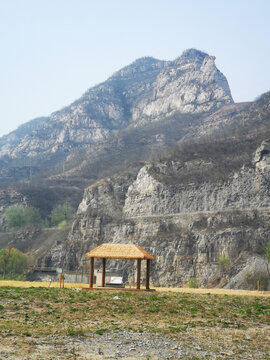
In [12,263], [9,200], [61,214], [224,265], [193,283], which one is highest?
[9,200]

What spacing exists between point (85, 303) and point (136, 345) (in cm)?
900

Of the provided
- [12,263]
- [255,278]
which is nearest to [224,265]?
[255,278]

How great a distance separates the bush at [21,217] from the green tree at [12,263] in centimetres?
4479

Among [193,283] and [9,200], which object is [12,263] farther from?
[9,200]

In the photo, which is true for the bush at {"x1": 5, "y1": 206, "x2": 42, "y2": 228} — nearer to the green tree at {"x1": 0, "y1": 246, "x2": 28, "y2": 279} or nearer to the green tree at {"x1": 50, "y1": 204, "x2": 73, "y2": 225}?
the green tree at {"x1": 50, "y1": 204, "x2": 73, "y2": 225}

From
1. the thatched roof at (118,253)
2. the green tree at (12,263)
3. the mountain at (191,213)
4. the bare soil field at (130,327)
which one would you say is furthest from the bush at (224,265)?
the bare soil field at (130,327)

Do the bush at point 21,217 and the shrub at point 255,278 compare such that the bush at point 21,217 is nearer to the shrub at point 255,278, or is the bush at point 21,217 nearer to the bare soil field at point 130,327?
the shrub at point 255,278

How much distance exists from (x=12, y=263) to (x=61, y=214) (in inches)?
2076

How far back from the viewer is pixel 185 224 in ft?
298

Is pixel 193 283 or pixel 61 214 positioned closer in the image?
pixel 193 283

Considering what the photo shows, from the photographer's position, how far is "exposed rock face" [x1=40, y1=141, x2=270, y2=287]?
78.6m

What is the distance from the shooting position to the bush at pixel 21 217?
129 metres

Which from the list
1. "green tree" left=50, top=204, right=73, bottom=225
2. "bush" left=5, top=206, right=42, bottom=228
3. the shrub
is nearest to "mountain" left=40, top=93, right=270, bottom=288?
the shrub

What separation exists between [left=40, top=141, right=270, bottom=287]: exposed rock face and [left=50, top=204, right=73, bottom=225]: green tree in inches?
640
